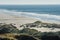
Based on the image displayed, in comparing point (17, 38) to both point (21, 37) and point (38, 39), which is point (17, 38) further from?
point (38, 39)

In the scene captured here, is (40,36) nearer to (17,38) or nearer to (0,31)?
(17,38)

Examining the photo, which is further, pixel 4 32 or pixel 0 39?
pixel 4 32

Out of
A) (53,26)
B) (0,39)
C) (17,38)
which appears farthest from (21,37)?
(53,26)

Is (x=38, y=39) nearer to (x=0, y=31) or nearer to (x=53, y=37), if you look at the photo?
(x=53, y=37)

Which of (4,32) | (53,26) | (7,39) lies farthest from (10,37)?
A: (53,26)

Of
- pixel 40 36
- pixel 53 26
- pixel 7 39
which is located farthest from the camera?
pixel 53 26

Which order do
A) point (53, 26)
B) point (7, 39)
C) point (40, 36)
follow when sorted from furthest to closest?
point (53, 26)
point (40, 36)
point (7, 39)

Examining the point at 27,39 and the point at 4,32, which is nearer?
the point at 27,39

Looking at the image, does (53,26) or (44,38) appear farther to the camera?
(53,26)
